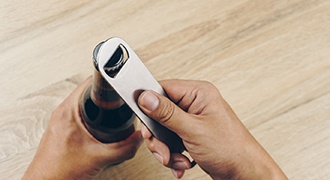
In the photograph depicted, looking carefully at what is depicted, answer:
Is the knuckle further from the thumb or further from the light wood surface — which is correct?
the light wood surface

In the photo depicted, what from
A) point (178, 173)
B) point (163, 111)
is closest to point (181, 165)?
point (178, 173)

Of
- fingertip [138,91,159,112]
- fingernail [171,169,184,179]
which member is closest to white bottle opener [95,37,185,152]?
fingertip [138,91,159,112]

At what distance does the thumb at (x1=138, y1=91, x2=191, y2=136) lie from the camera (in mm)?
505

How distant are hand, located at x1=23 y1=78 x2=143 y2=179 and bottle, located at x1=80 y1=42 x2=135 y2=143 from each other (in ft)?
0.08

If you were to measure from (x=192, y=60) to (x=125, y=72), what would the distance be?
11.4 inches

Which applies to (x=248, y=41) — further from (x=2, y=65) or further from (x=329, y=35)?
(x=2, y=65)

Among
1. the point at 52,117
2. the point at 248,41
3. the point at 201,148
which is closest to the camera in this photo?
the point at 201,148

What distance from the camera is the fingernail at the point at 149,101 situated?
50 cm

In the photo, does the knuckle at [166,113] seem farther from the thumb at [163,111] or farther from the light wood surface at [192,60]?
the light wood surface at [192,60]

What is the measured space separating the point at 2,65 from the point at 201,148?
350mm

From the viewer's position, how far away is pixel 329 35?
2.63 ft


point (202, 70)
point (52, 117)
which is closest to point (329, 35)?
point (202, 70)

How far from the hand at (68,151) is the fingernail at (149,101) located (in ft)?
0.49

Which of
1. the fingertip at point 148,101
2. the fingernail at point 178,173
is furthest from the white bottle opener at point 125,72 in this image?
the fingernail at point 178,173
